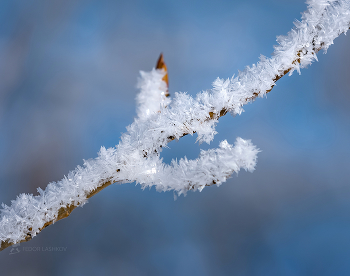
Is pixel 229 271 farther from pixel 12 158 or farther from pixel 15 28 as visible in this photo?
pixel 15 28

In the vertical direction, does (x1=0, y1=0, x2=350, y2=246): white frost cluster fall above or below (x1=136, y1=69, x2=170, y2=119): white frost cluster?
below

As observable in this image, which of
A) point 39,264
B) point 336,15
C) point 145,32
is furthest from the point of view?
point 145,32

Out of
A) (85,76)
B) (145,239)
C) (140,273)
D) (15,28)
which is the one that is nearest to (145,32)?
(85,76)

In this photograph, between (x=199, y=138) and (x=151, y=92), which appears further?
(x=151, y=92)

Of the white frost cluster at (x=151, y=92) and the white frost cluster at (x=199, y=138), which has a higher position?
the white frost cluster at (x=151, y=92)

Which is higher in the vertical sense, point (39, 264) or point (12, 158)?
point (12, 158)

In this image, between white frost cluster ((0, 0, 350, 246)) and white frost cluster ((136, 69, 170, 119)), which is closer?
white frost cluster ((0, 0, 350, 246))

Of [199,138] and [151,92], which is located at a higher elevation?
[151,92]

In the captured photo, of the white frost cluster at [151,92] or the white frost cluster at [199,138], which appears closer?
the white frost cluster at [199,138]
